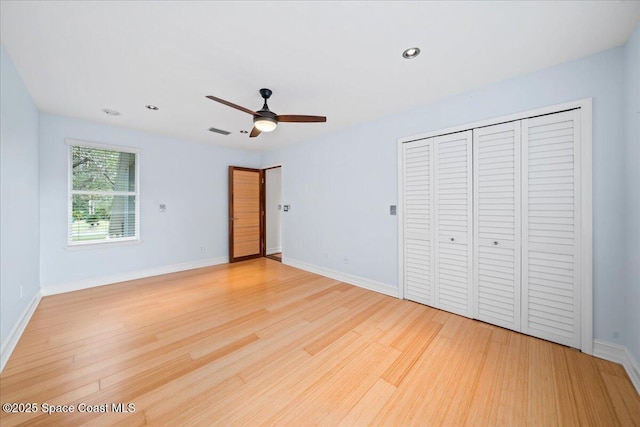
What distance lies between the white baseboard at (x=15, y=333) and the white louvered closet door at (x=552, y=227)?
15.0 ft

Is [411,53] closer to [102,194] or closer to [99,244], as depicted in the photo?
[102,194]

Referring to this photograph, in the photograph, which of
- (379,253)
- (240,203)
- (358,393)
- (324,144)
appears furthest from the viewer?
(240,203)

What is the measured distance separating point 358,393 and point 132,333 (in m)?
2.28

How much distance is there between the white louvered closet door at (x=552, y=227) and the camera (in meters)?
2.12

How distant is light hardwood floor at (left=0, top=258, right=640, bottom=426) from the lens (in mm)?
1501

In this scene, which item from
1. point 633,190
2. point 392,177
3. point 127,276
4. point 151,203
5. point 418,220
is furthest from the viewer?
point 151,203

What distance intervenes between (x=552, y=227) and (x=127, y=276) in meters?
5.83

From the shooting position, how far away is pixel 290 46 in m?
1.96

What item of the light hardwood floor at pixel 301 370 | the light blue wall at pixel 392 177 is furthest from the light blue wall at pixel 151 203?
the light blue wall at pixel 392 177

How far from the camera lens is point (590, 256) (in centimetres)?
204

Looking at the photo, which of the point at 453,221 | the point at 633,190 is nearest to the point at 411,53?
the point at 453,221

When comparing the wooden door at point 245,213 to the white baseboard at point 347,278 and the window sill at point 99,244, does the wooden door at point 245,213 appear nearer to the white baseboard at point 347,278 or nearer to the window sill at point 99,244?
the white baseboard at point 347,278

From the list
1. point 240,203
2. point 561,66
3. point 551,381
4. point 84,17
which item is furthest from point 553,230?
point 240,203

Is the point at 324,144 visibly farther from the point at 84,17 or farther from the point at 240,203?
the point at 84,17
